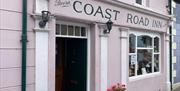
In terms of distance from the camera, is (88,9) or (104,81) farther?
(104,81)

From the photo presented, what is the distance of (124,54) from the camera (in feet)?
31.0

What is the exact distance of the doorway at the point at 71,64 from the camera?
8156mm

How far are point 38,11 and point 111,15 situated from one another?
120 inches

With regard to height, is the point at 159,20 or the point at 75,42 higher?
the point at 159,20

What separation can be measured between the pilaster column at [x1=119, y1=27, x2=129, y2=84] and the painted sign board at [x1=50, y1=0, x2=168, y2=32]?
27 centimetres

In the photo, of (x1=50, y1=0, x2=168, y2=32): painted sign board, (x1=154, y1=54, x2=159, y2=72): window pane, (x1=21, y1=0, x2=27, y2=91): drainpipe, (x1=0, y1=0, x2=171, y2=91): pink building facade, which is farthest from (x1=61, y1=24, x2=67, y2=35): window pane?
(x1=154, y1=54, x2=159, y2=72): window pane

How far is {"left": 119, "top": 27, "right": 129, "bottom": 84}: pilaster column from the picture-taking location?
30.4 ft

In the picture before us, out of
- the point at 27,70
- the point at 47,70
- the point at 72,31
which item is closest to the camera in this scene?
the point at 27,70

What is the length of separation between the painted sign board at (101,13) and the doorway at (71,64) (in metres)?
0.82

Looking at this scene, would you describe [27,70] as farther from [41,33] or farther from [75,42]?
[75,42]

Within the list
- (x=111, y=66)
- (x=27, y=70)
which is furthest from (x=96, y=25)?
(x=27, y=70)

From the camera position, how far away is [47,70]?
21.1ft

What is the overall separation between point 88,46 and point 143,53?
3.67 meters

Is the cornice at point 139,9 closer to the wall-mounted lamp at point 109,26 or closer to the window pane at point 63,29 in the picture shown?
the wall-mounted lamp at point 109,26
